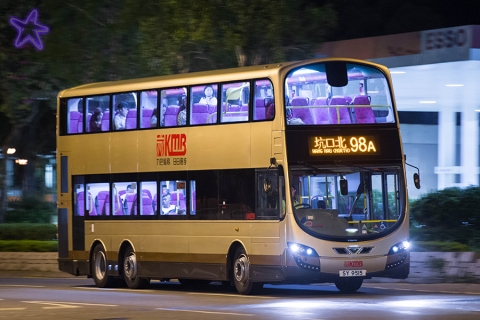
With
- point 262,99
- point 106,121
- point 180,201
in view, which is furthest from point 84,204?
point 262,99

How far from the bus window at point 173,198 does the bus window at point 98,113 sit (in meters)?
2.31

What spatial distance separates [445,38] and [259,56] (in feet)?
17.1

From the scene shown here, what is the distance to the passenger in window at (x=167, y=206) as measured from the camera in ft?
72.7

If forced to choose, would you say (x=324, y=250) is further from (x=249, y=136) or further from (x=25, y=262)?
(x=25, y=262)

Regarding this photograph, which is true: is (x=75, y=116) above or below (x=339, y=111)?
above

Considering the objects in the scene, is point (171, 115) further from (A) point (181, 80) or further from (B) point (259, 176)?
(B) point (259, 176)

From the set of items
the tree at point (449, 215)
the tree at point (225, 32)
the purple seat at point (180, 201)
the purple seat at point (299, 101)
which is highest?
the tree at point (225, 32)

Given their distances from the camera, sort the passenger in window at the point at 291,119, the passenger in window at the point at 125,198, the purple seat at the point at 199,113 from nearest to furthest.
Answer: the passenger in window at the point at 291,119 → the purple seat at the point at 199,113 → the passenger in window at the point at 125,198

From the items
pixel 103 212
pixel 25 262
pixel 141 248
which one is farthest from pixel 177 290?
pixel 25 262

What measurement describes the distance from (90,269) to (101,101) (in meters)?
3.58

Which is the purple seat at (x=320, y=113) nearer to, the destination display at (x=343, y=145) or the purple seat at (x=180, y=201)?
the destination display at (x=343, y=145)

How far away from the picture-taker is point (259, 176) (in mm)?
19953

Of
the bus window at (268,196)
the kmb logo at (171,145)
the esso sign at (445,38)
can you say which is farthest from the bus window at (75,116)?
the esso sign at (445,38)

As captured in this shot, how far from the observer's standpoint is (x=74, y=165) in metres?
24.8
